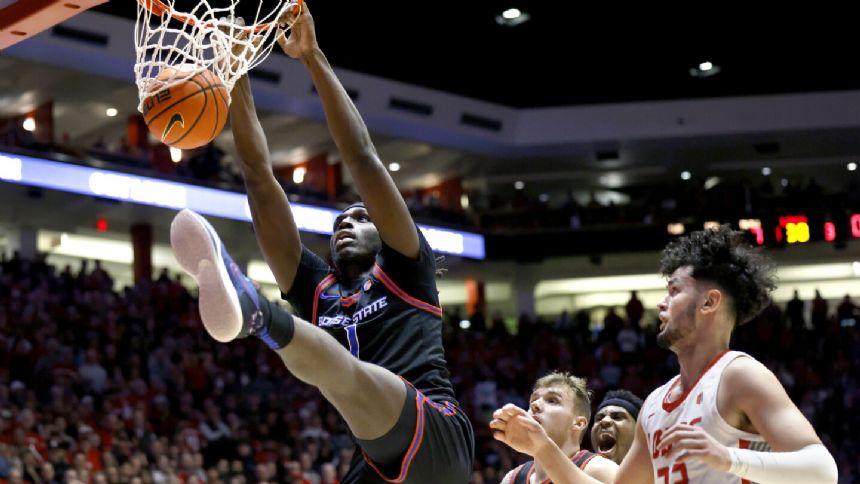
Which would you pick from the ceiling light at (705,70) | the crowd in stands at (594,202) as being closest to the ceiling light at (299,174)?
the crowd in stands at (594,202)

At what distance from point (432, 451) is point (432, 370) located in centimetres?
33

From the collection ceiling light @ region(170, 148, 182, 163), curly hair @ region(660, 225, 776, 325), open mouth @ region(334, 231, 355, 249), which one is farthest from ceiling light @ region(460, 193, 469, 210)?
curly hair @ region(660, 225, 776, 325)

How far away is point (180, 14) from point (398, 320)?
1.46 meters

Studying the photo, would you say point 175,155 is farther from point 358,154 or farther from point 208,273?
point 208,273

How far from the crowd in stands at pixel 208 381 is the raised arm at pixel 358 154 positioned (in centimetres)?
659

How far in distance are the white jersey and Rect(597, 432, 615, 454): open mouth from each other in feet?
6.07

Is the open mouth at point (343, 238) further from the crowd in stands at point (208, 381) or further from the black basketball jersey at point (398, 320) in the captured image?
the crowd in stands at point (208, 381)

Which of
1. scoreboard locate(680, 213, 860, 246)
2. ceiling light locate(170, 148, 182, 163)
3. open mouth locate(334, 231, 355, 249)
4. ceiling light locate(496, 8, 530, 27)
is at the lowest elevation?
open mouth locate(334, 231, 355, 249)

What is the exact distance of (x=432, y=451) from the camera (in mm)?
4051

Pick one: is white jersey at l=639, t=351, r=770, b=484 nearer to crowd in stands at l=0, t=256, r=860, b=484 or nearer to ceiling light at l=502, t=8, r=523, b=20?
crowd in stands at l=0, t=256, r=860, b=484

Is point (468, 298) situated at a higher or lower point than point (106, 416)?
higher

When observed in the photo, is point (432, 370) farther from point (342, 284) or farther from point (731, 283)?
point (731, 283)

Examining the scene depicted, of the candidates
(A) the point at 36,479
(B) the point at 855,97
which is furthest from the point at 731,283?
(B) the point at 855,97

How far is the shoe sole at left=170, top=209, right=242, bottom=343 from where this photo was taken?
3.23 m
